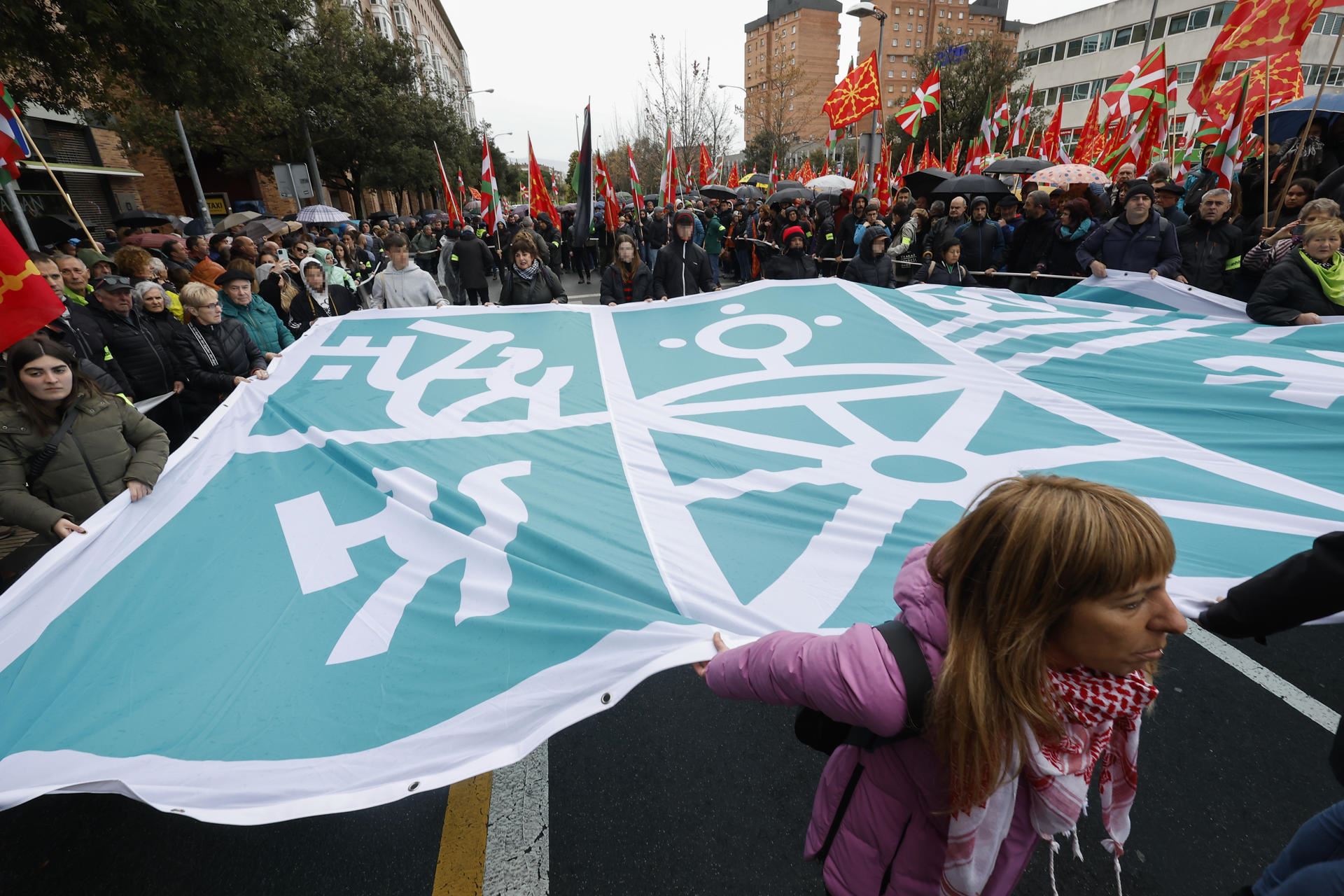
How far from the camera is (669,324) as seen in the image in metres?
5.12

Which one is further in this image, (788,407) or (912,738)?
(788,407)

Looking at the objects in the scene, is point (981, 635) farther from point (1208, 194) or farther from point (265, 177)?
point (265, 177)

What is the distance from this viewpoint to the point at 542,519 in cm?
274

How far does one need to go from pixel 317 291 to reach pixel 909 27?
127 meters

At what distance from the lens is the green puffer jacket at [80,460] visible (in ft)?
9.52

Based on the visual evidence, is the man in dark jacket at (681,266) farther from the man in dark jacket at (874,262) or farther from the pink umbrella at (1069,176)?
the pink umbrella at (1069,176)

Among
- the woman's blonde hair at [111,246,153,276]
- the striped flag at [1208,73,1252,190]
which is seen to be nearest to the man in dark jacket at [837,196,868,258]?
the striped flag at [1208,73,1252,190]

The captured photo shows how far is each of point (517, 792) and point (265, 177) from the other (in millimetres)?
37867

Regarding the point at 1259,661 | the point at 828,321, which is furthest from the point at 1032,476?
the point at 828,321

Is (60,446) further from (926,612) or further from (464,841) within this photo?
(926,612)

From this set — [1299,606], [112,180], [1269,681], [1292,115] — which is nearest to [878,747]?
[1299,606]

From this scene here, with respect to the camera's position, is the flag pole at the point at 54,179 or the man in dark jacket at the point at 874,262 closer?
the flag pole at the point at 54,179

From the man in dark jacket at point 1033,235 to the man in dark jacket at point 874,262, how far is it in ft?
5.38

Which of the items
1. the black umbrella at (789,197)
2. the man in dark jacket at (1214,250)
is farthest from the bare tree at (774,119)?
the man in dark jacket at (1214,250)
